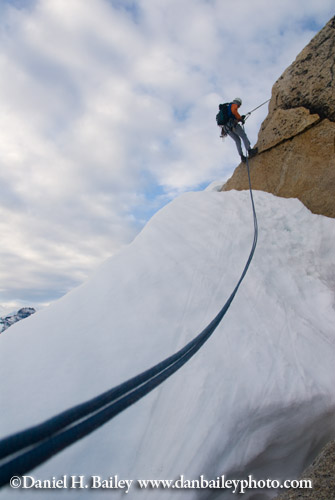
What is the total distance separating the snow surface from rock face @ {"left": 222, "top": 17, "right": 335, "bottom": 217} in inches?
75.2

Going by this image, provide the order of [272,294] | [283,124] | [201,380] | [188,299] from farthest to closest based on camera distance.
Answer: [283,124] → [272,294] → [188,299] → [201,380]

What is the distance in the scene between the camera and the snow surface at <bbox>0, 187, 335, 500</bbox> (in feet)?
5.59

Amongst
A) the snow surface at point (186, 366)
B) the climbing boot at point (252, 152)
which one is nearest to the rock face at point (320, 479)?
the snow surface at point (186, 366)

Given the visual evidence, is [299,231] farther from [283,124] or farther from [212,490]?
[212,490]

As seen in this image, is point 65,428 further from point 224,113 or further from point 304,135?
point 224,113

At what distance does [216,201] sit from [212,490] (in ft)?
13.7

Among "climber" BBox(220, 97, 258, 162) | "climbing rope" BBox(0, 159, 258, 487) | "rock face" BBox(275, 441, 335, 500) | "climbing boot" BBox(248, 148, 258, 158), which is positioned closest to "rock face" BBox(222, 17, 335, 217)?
"climbing boot" BBox(248, 148, 258, 158)

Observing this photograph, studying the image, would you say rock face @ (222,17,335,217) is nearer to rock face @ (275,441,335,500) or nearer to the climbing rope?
rock face @ (275,441,335,500)

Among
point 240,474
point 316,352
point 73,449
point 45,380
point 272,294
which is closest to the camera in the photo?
point 73,449

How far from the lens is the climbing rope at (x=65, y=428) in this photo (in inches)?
41.7

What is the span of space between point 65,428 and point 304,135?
5876 millimetres

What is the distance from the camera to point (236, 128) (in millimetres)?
6277

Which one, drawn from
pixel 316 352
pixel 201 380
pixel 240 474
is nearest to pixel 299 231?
pixel 316 352

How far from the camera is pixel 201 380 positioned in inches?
82.1
